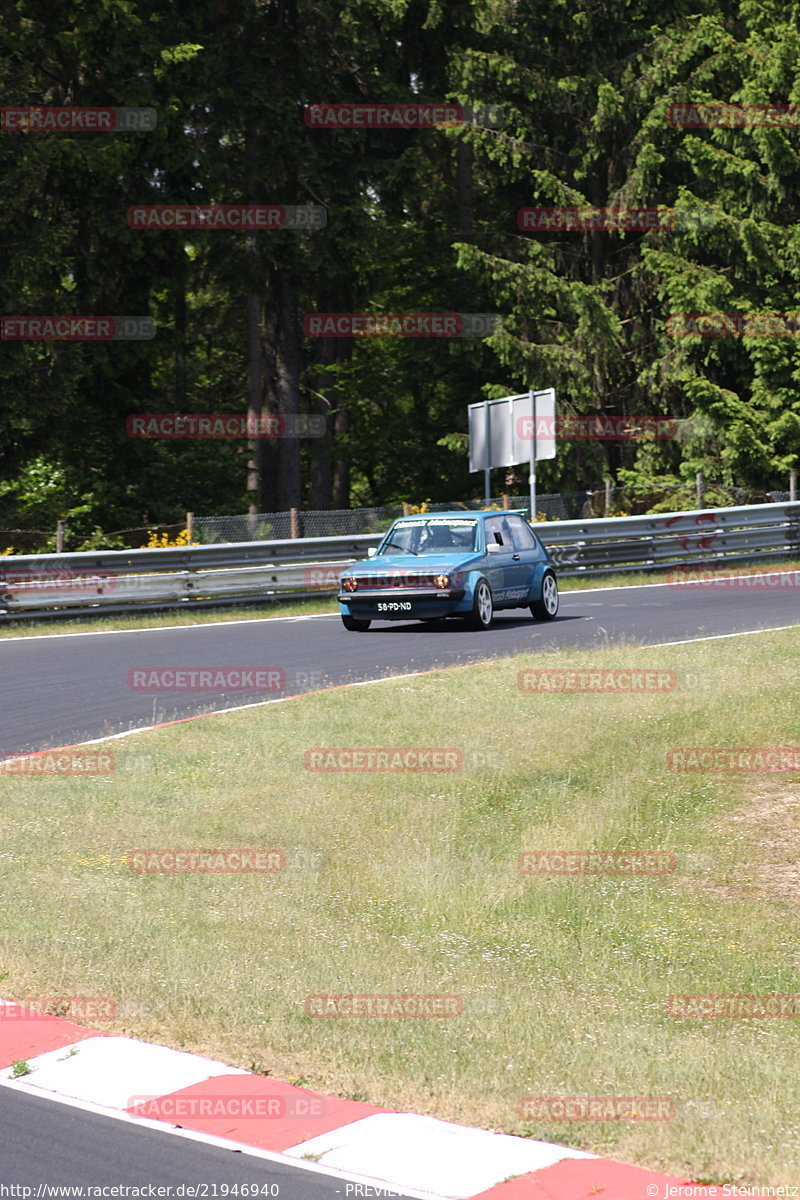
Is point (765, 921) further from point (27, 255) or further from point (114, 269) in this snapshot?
point (114, 269)

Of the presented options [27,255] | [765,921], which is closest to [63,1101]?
[765,921]

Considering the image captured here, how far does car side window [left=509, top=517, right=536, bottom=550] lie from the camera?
20328mm

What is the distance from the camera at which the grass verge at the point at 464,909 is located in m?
5.82

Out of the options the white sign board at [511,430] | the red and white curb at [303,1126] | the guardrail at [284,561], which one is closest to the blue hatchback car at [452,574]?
the guardrail at [284,561]

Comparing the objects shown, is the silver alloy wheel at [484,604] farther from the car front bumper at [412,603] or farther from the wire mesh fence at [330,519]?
the wire mesh fence at [330,519]

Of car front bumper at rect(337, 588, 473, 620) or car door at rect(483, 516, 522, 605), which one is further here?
car door at rect(483, 516, 522, 605)

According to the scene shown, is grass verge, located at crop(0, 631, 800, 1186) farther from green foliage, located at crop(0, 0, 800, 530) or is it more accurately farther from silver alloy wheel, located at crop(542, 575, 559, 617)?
green foliage, located at crop(0, 0, 800, 530)

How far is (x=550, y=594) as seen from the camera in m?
20.5

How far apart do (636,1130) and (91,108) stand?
3114cm

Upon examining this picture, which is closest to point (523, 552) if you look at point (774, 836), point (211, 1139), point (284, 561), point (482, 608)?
point (482, 608)

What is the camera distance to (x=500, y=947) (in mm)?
7750

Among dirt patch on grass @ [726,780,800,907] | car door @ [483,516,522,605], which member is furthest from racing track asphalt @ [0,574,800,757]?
dirt patch on grass @ [726,780,800,907]

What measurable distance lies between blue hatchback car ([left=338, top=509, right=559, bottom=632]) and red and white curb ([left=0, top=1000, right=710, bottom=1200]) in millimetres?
12708

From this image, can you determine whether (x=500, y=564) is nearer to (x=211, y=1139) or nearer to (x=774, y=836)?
(x=774, y=836)
